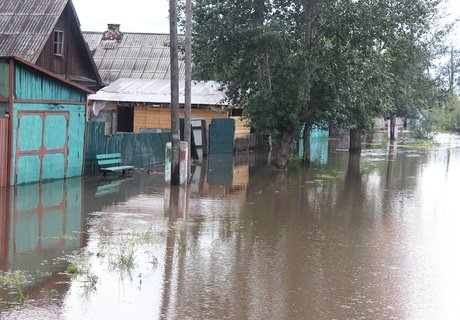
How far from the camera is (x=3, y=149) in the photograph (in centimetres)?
1661

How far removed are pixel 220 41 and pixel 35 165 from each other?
8944mm

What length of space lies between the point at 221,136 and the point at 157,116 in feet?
12.6

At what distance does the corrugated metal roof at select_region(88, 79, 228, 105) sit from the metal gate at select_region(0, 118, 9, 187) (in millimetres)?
Answer: 15709

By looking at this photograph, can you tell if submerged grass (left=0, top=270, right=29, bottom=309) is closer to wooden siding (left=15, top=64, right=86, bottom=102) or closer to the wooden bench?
wooden siding (left=15, top=64, right=86, bottom=102)

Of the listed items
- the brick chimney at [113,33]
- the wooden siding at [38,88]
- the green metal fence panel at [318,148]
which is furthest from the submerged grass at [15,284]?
the brick chimney at [113,33]

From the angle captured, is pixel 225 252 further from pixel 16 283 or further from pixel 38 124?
pixel 38 124

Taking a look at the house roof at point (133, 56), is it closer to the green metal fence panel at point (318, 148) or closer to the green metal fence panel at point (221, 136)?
the green metal fence panel at point (221, 136)

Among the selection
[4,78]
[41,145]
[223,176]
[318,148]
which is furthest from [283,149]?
[318,148]

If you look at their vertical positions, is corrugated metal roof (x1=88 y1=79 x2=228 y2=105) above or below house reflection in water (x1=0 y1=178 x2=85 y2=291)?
above

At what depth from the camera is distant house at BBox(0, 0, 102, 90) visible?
25.9 m

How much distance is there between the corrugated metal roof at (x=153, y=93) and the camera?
3291cm

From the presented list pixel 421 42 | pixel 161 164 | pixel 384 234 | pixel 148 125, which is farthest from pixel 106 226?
pixel 421 42

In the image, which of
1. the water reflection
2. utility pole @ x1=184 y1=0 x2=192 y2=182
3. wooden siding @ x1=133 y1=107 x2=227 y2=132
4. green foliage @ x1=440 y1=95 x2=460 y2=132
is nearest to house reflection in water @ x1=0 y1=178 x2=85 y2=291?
the water reflection

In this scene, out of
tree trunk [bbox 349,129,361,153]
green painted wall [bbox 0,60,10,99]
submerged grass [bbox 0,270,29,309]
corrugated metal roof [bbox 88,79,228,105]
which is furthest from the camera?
tree trunk [bbox 349,129,361,153]
